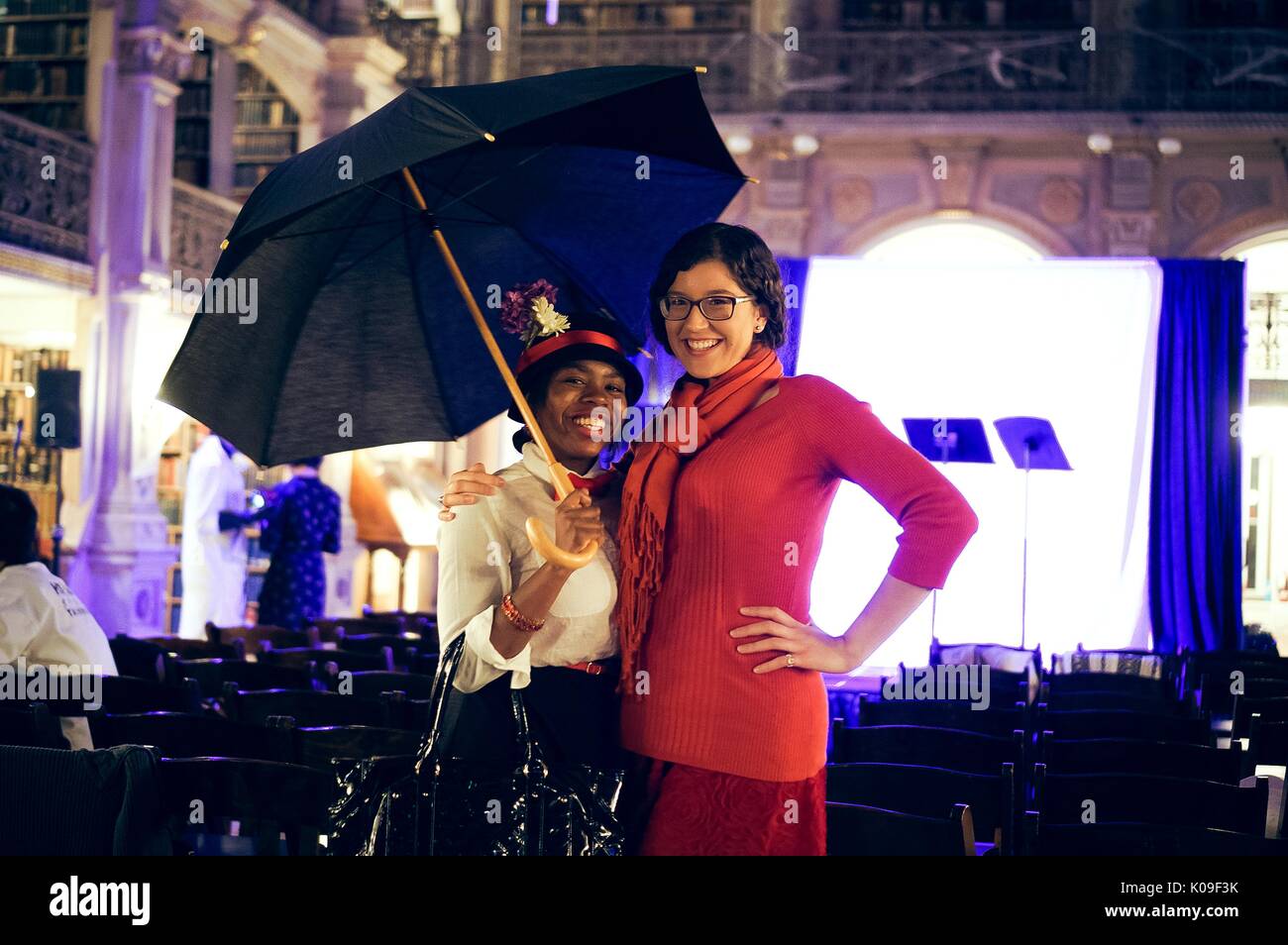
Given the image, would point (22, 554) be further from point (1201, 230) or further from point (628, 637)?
point (1201, 230)

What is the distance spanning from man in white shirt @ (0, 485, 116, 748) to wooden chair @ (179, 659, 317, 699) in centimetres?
82

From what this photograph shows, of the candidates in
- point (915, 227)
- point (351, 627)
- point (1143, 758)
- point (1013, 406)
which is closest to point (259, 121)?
point (915, 227)

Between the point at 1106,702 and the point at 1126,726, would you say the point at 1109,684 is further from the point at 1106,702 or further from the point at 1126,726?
the point at 1126,726

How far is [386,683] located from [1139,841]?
2.76 m

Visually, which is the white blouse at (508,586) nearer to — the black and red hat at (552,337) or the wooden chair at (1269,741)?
the black and red hat at (552,337)

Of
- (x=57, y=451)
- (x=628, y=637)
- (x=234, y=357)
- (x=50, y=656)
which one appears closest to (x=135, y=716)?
(x=50, y=656)

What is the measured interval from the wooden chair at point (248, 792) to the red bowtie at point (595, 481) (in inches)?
39.3

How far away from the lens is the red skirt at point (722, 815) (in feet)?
5.95

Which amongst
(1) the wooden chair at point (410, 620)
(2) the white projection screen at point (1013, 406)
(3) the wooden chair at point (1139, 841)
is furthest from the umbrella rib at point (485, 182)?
(2) the white projection screen at point (1013, 406)

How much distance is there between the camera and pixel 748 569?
1812 millimetres

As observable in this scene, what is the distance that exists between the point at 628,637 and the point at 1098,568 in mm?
9632

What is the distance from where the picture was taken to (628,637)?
1834mm

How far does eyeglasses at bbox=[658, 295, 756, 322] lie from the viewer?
187 cm

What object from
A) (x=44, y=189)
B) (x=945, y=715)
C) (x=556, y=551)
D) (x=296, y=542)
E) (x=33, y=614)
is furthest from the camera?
(x=44, y=189)
